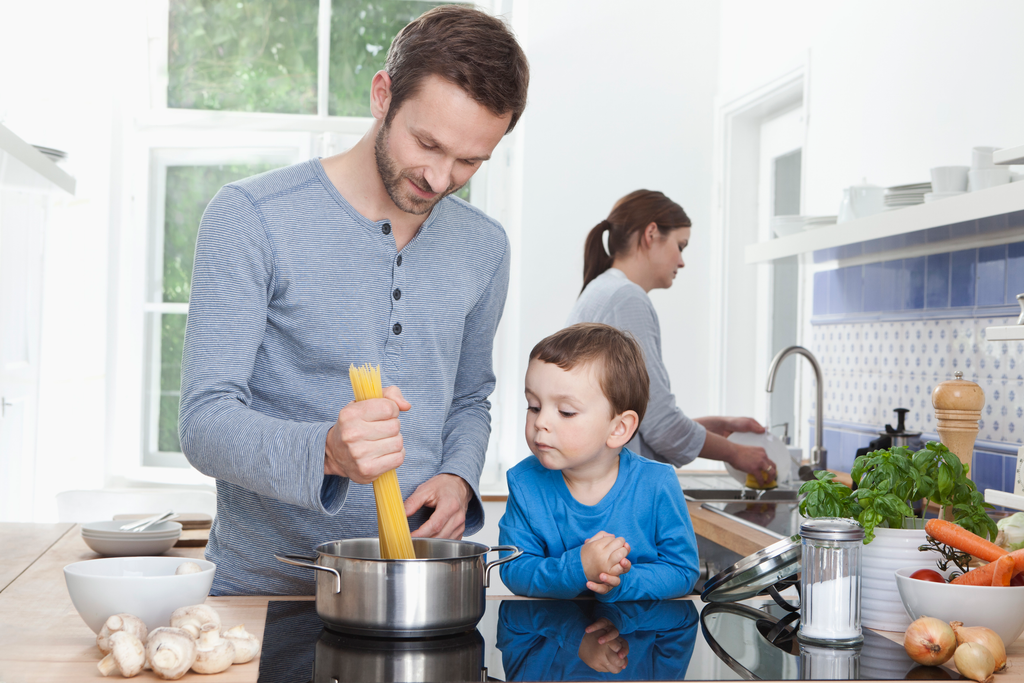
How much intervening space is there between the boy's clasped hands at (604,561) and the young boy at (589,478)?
8 cm

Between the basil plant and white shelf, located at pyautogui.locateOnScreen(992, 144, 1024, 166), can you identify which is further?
white shelf, located at pyautogui.locateOnScreen(992, 144, 1024, 166)

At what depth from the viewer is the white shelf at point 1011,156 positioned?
164 cm

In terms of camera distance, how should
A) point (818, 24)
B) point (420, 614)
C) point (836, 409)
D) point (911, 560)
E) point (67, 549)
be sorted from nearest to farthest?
point (420, 614) < point (911, 560) < point (67, 549) < point (836, 409) < point (818, 24)

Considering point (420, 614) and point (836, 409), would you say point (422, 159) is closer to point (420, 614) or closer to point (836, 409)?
point (420, 614)

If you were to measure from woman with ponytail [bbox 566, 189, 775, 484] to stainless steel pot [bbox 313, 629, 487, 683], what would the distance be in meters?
1.55

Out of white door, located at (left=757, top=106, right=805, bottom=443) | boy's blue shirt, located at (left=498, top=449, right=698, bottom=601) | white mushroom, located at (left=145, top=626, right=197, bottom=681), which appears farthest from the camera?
white door, located at (left=757, top=106, right=805, bottom=443)

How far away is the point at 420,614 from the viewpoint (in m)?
0.91

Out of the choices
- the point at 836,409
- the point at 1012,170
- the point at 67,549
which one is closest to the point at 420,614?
the point at 67,549

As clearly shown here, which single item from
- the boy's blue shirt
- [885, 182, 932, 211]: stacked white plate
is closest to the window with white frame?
[885, 182, 932, 211]: stacked white plate

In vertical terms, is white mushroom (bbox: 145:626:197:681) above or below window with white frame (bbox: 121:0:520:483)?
below

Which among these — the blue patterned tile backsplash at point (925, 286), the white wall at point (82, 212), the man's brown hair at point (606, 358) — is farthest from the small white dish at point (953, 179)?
the white wall at point (82, 212)

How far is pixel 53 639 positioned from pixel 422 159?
0.67 metres

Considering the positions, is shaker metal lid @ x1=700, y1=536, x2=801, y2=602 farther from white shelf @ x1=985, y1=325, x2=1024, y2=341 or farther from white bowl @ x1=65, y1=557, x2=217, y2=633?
white shelf @ x1=985, y1=325, x2=1024, y2=341

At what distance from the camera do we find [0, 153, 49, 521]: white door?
2510mm
